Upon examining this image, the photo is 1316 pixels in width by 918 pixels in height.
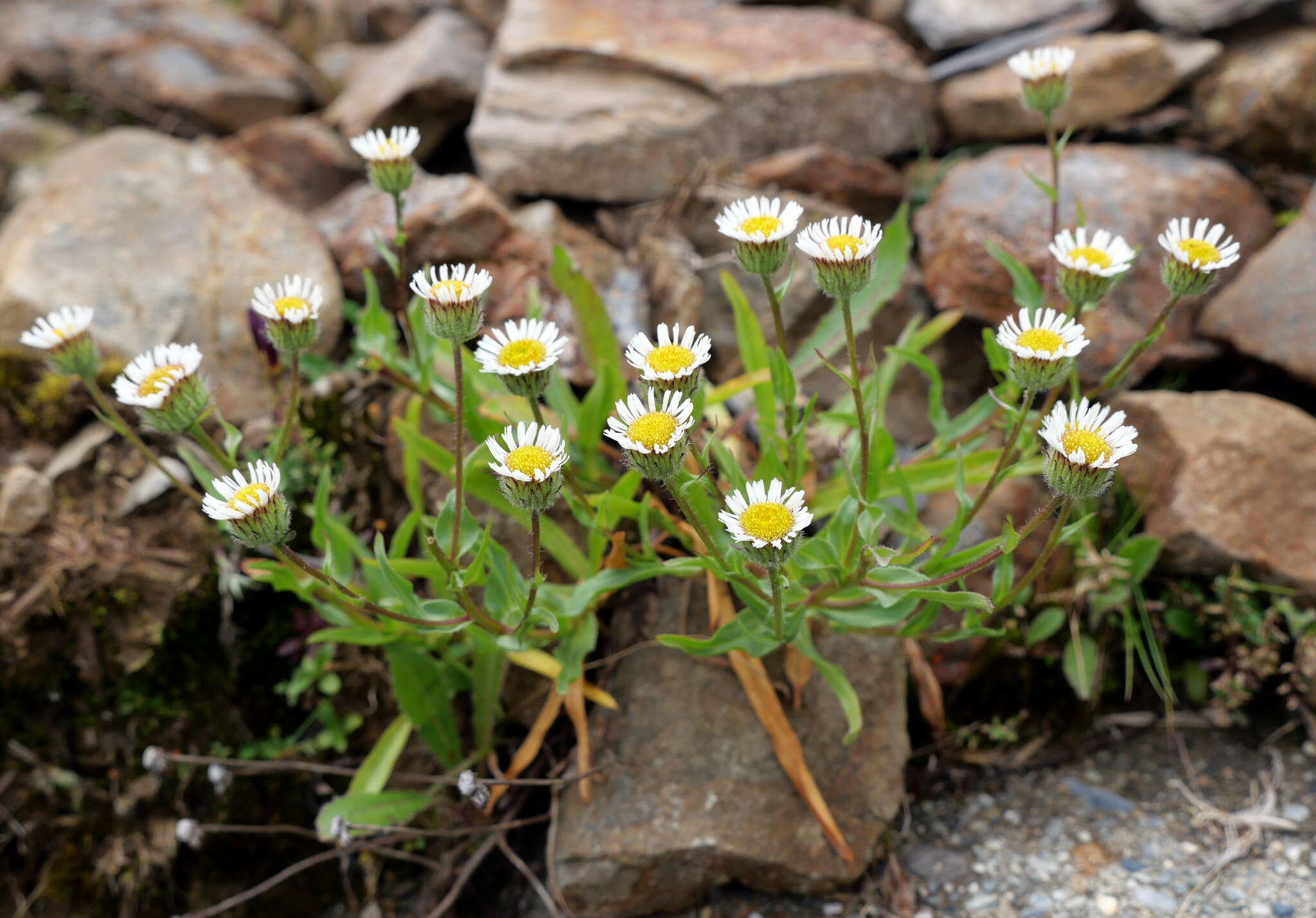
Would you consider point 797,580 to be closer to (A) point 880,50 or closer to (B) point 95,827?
(B) point 95,827

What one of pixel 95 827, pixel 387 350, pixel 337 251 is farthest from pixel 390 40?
pixel 95 827

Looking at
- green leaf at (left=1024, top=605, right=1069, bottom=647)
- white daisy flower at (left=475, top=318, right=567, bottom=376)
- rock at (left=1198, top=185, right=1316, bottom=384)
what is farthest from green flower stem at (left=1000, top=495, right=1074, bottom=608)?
rock at (left=1198, top=185, right=1316, bottom=384)

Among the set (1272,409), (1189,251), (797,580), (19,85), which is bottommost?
(797,580)

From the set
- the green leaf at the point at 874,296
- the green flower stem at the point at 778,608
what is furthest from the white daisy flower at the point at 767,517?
the green leaf at the point at 874,296

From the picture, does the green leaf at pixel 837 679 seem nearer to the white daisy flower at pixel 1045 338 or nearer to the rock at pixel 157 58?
the white daisy flower at pixel 1045 338

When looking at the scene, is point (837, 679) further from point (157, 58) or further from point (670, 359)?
point (157, 58)

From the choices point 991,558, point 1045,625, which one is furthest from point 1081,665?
point 991,558
